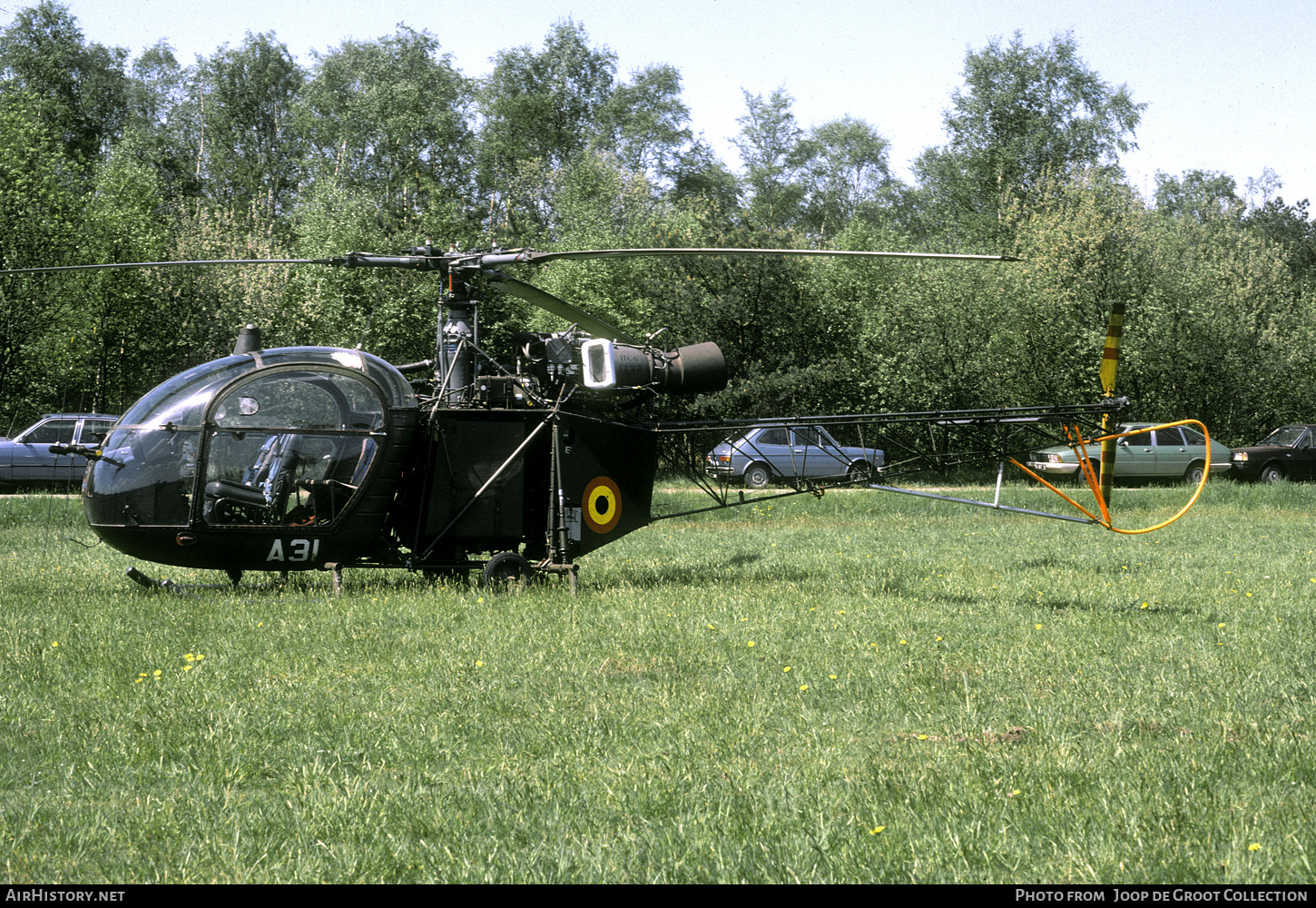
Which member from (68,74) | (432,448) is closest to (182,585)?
(432,448)

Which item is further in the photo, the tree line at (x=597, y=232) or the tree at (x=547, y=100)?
the tree at (x=547, y=100)

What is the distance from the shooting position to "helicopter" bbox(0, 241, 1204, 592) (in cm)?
852

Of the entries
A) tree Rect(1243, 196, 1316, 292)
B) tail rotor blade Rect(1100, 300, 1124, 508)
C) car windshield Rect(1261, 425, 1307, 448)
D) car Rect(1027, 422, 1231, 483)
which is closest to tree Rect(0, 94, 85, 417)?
tail rotor blade Rect(1100, 300, 1124, 508)

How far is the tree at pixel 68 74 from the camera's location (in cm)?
4753

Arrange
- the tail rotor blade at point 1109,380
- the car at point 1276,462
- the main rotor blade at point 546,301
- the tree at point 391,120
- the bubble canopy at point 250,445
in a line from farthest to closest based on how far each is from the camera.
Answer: the tree at point 391,120, the car at point 1276,462, the tail rotor blade at point 1109,380, the main rotor blade at point 546,301, the bubble canopy at point 250,445

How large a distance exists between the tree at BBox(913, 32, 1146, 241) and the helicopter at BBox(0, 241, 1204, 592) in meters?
38.2

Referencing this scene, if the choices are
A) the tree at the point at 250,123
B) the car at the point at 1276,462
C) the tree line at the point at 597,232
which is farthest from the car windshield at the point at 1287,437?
the tree at the point at 250,123

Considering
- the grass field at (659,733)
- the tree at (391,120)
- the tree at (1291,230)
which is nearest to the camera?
the grass field at (659,733)

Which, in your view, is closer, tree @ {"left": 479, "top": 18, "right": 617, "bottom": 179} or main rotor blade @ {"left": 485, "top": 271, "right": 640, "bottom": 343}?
main rotor blade @ {"left": 485, "top": 271, "right": 640, "bottom": 343}

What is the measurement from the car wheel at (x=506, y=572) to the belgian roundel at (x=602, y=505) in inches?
32.0

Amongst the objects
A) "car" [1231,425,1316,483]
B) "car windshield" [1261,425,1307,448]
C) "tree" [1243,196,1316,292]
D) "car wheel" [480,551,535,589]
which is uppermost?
"tree" [1243,196,1316,292]

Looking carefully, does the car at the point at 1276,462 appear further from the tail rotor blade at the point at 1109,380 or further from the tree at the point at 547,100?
the tree at the point at 547,100

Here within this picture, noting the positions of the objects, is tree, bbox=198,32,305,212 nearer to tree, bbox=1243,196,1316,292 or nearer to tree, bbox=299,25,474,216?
tree, bbox=299,25,474,216
